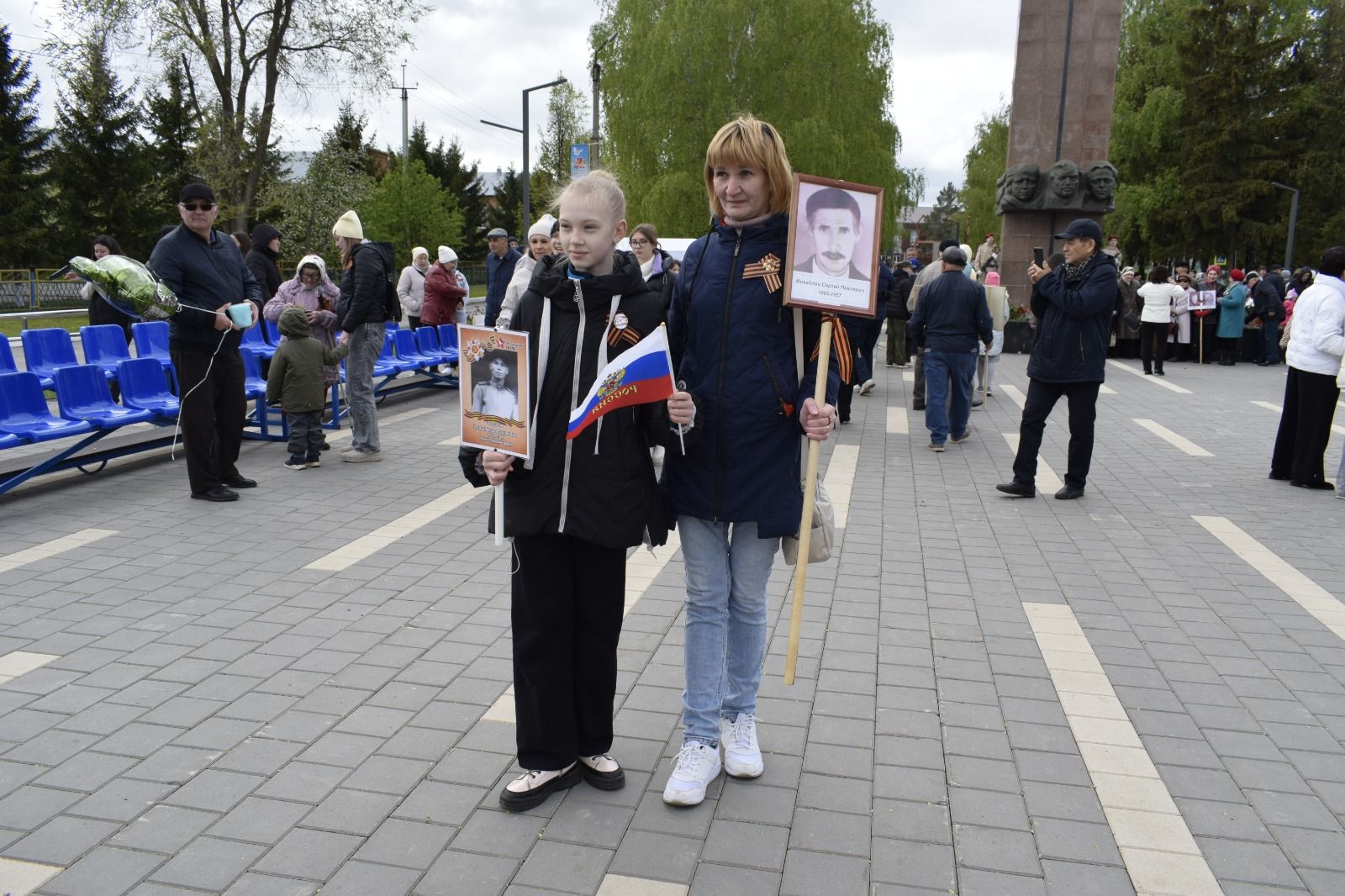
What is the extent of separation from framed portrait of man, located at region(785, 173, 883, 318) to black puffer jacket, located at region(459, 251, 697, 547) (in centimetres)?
47

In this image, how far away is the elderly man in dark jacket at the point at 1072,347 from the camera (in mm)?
7719

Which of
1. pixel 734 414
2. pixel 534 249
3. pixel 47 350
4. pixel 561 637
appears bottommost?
pixel 561 637

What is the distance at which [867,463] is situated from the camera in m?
9.63

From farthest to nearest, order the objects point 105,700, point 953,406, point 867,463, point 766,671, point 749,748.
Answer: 1. point 953,406
2. point 867,463
3. point 766,671
4. point 105,700
5. point 749,748

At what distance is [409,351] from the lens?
43.6 feet

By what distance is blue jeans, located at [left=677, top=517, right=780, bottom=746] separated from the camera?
11.1 ft

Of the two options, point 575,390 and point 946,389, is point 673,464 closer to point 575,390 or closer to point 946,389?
point 575,390

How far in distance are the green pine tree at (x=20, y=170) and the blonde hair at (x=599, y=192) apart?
1724 inches

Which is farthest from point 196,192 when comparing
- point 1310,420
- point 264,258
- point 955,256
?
point 1310,420

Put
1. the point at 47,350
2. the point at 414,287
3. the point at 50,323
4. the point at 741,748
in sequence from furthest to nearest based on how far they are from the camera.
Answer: the point at 50,323 < the point at 414,287 < the point at 47,350 < the point at 741,748

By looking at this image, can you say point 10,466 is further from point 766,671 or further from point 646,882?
point 646,882

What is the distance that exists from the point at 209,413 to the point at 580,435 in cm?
503

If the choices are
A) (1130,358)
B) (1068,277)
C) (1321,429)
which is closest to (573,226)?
(1068,277)

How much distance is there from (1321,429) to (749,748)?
23.7 feet
